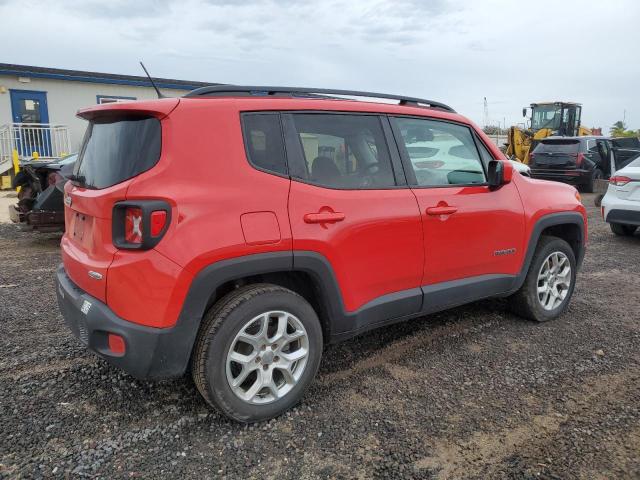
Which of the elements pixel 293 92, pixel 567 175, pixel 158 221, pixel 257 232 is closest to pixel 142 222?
pixel 158 221

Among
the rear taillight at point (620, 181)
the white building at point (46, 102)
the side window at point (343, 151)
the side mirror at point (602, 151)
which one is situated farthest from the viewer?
the white building at point (46, 102)

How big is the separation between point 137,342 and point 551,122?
2273 cm

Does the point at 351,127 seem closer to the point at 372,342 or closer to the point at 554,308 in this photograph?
the point at 372,342

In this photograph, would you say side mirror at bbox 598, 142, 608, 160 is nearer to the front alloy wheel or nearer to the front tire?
the front alloy wheel

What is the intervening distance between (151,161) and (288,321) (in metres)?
1.12

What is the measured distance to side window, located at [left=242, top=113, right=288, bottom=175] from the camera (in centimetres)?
279

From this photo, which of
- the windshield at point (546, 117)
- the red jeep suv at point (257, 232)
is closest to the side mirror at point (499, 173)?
the red jeep suv at point (257, 232)

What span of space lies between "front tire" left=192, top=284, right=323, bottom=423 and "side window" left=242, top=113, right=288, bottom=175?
665mm

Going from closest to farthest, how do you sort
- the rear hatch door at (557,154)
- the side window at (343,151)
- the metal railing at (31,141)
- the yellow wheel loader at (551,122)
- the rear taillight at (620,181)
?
the side window at (343,151) → the rear taillight at (620,181) → the rear hatch door at (557,154) → the metal railing at (31,141) → the yellow wheel loader at (551,122)

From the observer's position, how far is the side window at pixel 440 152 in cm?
351

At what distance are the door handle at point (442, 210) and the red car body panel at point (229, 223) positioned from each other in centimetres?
3

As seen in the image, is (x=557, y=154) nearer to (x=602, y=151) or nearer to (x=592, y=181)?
(x=592, y=181)

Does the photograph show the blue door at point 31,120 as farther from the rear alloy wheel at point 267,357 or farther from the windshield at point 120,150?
the rear alloy wheel at point 267,357

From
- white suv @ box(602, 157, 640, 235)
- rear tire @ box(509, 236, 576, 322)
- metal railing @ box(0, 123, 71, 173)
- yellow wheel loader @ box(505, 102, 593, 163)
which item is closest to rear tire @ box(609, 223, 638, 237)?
white suv @ box(602, 157, 640, 235)
